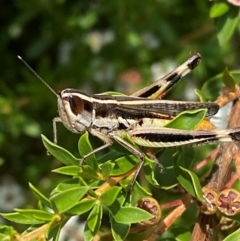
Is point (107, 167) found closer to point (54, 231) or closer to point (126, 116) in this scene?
point (54, 231)

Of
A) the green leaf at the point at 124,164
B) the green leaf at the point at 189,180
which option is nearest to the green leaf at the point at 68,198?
the green leaf at the point at 124,164

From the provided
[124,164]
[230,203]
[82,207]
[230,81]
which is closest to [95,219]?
[82,207]

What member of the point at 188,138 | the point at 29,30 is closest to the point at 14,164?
the point at 29,30

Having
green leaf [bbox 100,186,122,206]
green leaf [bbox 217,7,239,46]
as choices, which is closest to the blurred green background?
green leaf [bbox 217,7,239,46]

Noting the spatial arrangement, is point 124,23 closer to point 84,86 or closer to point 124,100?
point 84,86

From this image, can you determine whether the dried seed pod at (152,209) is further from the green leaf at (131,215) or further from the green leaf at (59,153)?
the green leaf at (59,153)

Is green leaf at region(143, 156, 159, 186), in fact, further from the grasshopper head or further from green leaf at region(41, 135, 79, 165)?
the grasshopper head
